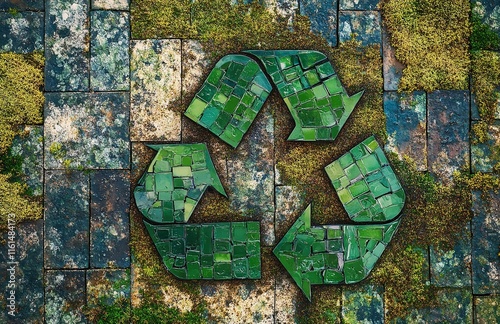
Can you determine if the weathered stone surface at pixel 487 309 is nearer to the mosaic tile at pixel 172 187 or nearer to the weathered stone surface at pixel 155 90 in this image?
the mosaic tile at pixel 172 187

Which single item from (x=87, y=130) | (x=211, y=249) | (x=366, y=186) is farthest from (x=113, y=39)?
(x=366, y=186)

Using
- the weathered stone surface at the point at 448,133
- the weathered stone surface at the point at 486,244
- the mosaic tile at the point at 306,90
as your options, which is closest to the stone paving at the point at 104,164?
the mosaic tile at the point at 306,90

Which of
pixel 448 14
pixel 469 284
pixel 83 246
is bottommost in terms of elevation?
pixel 469 284

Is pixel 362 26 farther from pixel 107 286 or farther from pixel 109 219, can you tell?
pixel 107 286

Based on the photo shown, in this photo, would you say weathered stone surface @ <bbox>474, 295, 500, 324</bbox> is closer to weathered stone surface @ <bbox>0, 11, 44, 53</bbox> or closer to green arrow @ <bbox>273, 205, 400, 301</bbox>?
green arrow @ <bbox>273, 205, 400, 301</bbox>

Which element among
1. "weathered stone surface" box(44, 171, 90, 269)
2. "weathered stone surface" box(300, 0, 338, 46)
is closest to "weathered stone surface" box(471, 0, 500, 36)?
"weathered stone surface" box(300, 0, 338, 46)

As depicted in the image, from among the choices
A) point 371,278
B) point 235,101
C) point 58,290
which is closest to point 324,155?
point 235,101

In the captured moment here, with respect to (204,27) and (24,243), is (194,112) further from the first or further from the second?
(24,243)
